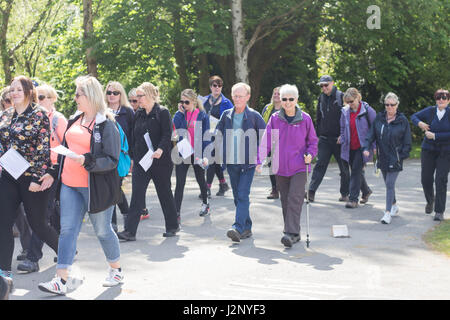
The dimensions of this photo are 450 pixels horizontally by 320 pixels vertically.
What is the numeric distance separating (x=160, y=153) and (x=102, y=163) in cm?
249

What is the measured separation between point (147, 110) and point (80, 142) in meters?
2.69

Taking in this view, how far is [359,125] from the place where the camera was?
1105 cm

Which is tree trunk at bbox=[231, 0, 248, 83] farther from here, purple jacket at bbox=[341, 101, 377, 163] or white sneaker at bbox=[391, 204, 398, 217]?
white sneaker at bbox=[391, 204, 398, 217]

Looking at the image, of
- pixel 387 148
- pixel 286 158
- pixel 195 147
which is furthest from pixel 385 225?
pixel 195 147

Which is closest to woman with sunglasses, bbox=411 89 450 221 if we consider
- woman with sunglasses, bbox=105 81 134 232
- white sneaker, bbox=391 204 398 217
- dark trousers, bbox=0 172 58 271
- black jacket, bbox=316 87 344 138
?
white sneaker, bbox=391 204 398 217

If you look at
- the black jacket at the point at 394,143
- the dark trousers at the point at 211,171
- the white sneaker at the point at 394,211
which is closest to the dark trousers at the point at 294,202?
the black jacket at the point at 394,143

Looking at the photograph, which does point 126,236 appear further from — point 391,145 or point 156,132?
point 391,145

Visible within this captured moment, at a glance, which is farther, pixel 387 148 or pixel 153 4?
pixel 153 4

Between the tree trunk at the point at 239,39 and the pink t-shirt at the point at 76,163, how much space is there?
1442 cm

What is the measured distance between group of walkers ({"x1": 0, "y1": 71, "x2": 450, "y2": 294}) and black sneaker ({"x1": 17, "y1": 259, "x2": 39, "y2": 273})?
0.02 meters

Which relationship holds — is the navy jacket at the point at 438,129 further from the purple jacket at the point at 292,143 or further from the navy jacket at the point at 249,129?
the navy jacket at the point at 249,129

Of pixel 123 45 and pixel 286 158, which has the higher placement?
pixel 123 45

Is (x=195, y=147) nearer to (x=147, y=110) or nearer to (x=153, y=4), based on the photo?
(x=147, y=110)

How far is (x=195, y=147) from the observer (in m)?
10.8
